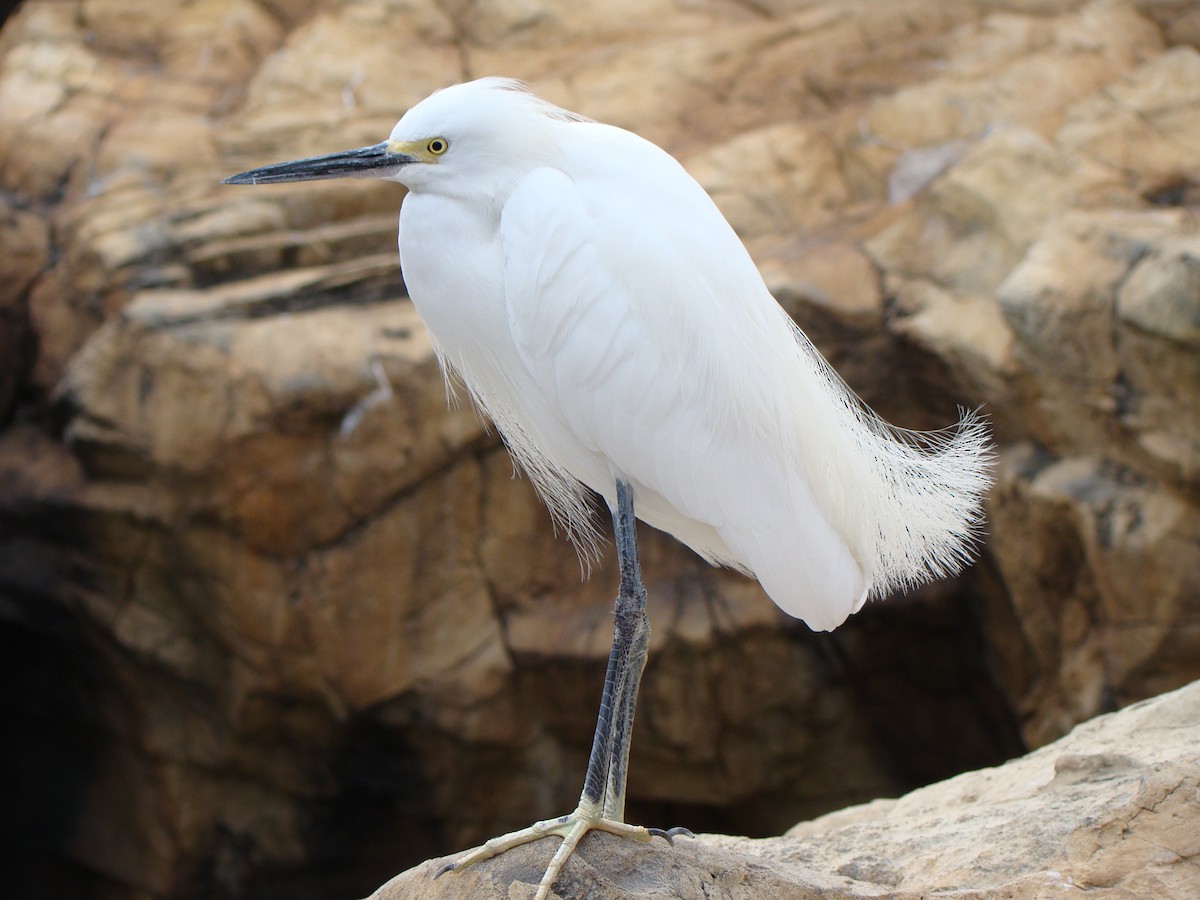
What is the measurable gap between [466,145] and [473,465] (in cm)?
266

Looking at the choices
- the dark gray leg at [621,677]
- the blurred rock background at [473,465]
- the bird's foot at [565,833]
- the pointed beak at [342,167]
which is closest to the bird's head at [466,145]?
the pointed beak at [342,167]

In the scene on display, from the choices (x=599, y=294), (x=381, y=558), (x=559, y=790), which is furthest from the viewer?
(x=559, y=790)

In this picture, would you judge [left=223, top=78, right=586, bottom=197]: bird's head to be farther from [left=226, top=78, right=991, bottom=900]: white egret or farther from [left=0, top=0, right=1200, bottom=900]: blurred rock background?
[left=0, top=0, right=1200, bottom=900]: blurred rock background

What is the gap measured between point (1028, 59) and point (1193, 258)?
171 cm

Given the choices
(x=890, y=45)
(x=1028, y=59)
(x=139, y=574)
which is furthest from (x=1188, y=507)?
(x=139, y=574)

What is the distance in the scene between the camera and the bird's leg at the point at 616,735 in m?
1.97

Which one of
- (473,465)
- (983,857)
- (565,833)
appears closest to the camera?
(565,833)

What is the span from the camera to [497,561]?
4703mm

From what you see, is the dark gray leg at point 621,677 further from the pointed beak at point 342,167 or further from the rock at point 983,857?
the pointed beak at point 342,167

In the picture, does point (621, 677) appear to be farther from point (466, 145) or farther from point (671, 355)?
point (466, 145)

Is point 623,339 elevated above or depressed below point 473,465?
above

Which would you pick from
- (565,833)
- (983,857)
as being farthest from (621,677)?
(983,857)

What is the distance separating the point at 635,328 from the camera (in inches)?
77.7

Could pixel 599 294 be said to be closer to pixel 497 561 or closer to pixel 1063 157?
pixel 497 561
